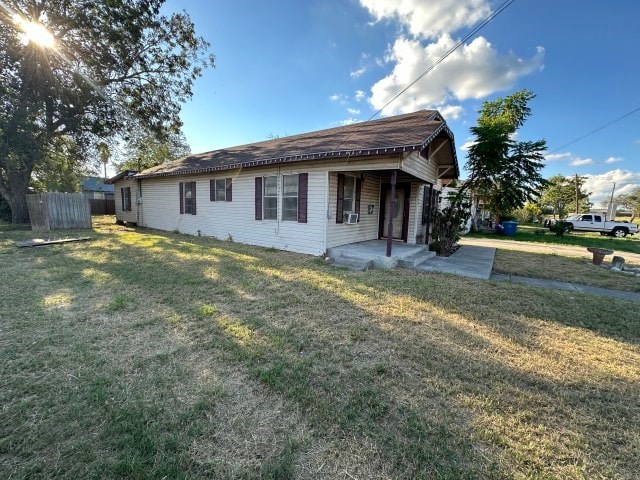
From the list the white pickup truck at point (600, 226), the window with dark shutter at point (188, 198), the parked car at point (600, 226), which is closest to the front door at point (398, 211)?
the window with dark shutter at point (188, 198)

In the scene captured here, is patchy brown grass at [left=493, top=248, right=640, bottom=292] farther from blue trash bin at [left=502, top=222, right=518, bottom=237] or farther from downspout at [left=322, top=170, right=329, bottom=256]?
blue trash bin at [left=502, top=222, right=518, bottom=237]

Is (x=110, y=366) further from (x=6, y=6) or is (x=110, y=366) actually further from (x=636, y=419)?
(x=6, y=6)

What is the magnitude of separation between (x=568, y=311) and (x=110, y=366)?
233 inches

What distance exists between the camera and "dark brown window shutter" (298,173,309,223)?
7617mm

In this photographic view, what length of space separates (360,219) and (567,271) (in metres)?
5.54

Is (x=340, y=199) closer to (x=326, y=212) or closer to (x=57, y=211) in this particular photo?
(x=326, y=212)

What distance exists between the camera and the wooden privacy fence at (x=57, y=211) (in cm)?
1121

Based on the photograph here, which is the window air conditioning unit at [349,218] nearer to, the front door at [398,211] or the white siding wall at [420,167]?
the white siding wall at [420,167]

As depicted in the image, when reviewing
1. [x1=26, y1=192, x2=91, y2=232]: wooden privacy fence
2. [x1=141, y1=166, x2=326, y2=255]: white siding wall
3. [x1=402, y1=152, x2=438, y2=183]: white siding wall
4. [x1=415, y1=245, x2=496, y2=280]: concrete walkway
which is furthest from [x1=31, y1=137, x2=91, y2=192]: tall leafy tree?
[x1=415, y1=245, x2=496, y2=280]: concrete walkway

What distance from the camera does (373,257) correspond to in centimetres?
674

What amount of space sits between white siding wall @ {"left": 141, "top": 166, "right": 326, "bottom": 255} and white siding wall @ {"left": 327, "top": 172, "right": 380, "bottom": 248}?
250 millimetres

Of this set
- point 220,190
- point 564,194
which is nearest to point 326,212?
point 220,190

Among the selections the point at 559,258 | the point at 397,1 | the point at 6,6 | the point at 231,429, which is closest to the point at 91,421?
the point at 231,429

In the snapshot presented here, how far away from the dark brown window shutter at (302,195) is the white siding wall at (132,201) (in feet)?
37.2
